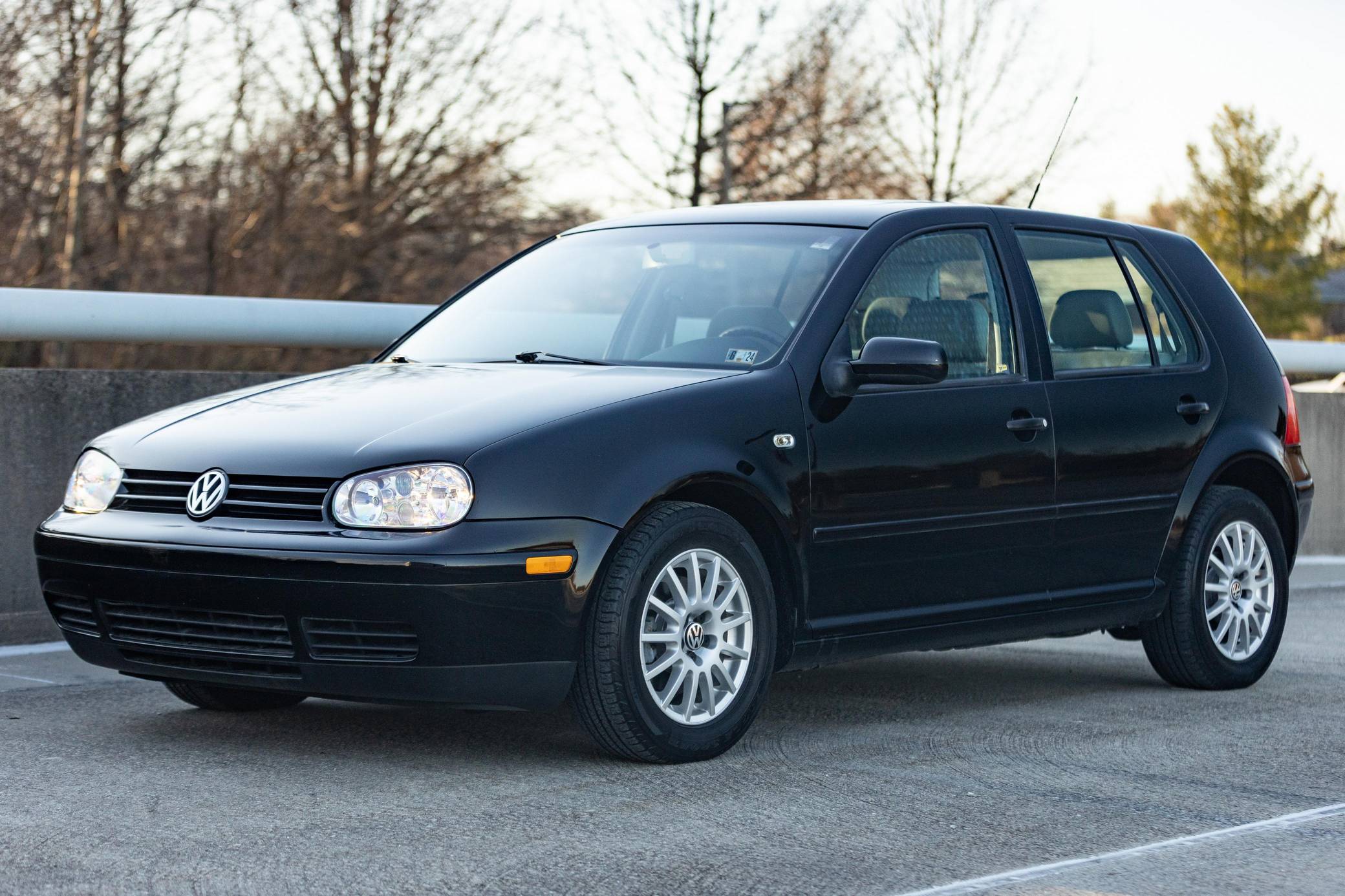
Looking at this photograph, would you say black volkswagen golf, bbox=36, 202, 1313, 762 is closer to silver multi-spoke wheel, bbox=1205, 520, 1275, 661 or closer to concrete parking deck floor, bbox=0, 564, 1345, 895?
silver multi-spoke wheel, bbox=1205, 520, 1275, 661

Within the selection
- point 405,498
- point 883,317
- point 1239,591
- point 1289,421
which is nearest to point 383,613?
point 405,498

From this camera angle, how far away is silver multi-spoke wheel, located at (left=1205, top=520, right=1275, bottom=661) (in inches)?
265

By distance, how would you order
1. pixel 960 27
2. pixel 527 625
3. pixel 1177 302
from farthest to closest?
1. pixel 960 27
2. pixel 1177 302
3. pixel 527 625

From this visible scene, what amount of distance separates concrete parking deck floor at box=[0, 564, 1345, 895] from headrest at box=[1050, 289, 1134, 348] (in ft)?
4.16

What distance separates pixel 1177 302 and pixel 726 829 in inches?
138

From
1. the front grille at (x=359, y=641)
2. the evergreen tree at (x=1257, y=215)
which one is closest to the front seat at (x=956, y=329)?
the front grille at (x=359, y=641)

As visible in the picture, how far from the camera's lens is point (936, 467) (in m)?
5.62

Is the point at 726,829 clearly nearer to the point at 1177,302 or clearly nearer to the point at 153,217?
the point at 1177,302

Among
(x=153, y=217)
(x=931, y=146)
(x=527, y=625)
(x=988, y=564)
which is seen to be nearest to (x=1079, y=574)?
(x=988, y=564)

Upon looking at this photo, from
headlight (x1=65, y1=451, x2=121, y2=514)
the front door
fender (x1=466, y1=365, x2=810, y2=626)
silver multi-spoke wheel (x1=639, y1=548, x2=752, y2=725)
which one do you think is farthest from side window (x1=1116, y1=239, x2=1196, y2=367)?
headlight (x1=65, y1=451, x2=121, y2=514)

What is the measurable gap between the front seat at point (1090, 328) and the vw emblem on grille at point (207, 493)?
2879 mm

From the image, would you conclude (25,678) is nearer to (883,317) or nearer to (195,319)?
(195,319)

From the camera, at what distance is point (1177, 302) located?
689 cm

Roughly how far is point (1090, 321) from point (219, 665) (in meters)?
3.29
